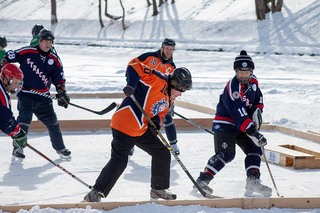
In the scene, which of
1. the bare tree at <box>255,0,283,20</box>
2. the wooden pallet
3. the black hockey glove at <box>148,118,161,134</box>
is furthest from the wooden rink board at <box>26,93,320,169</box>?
the bare tree at <box>255,0,283,20</box>

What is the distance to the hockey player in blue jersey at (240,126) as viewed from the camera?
5277mm

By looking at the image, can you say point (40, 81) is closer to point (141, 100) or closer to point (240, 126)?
point (141, 100)

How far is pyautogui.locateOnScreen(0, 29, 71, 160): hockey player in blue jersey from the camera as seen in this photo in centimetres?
657

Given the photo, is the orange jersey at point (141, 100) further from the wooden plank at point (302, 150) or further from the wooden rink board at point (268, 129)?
the wooden plank at point (302, 150)

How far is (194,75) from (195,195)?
1070 centimetres

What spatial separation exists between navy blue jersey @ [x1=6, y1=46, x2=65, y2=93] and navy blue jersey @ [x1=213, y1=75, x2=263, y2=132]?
6.71ft

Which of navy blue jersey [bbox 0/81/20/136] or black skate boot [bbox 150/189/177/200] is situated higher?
navy blue jersey [bbox 0/81/20/136]

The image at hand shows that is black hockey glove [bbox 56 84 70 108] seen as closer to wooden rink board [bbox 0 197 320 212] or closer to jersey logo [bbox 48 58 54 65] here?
jersey logo [bbox 48 58 54 65]

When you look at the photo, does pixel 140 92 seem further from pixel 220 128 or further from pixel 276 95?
pixel 276 95

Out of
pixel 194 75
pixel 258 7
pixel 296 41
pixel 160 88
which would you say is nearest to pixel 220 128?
pixel 160 88

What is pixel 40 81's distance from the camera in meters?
6.68

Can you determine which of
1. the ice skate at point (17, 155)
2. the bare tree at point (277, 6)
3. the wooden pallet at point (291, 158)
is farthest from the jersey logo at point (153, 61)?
the bare tree at point (277, 6)

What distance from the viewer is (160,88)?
15.6 feet

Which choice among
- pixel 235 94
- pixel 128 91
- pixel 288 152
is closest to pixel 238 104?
pixel 235 94
